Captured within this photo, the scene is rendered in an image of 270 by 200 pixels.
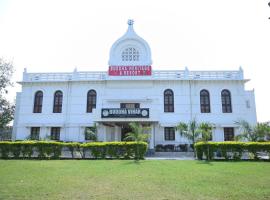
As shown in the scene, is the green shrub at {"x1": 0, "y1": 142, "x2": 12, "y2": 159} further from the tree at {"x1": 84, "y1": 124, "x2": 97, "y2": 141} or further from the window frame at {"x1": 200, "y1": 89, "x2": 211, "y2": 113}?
the window frame at {"x1": 200, "y1": 89, "x2": 211, "y2": 113}

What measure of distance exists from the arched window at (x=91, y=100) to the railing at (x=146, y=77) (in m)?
1.63

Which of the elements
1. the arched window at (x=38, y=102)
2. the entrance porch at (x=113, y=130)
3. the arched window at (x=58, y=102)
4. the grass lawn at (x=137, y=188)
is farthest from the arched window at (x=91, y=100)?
the grass lawn at (x=137, y=188)

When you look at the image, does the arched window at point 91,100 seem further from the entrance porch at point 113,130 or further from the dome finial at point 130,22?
the dome finial at point 130,22

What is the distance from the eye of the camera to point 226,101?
91.4ft

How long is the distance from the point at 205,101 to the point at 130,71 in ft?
29.9

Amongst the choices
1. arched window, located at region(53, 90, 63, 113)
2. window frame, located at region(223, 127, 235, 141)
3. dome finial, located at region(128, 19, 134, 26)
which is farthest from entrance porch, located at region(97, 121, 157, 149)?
dome finial, located at region(128, 19, 134, 26)

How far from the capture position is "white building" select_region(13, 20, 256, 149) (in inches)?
1072

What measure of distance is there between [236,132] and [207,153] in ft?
35.2

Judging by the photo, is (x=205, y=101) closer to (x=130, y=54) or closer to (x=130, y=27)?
(x=130, y=54)

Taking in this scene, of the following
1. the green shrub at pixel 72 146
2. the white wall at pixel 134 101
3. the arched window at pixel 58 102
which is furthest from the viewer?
the arched window at pixel 58 102

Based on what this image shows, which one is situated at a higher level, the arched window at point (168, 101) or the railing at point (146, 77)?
the railing at point (146, 77)

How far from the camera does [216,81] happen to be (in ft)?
91.9

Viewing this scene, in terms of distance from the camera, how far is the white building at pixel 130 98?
89.4ft

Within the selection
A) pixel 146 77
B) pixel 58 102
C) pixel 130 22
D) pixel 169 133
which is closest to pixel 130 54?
pixel 146 77
